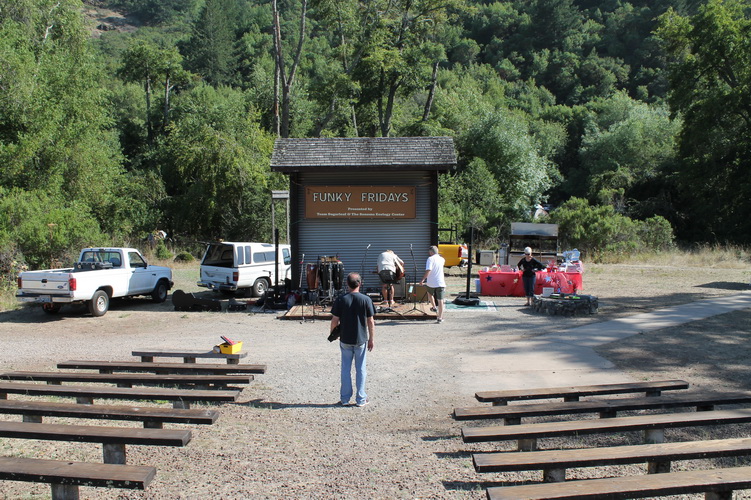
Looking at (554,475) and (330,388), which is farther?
(330,388)

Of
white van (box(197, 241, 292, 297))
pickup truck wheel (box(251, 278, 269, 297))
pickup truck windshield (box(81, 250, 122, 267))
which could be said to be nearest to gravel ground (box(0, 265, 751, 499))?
pickup truck windshield (box(81, 250, 122, 267))

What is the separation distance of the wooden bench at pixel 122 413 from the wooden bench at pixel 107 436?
48 centimetres

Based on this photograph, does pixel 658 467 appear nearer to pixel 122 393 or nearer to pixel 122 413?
pixel 122 413

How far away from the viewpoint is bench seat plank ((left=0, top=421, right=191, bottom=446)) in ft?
15.8

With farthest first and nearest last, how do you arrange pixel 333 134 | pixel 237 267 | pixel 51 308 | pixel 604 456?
pixel 333 134 → pixel 237 267 → pixel 51 308 → pixel 604 456

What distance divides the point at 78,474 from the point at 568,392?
16.1ft

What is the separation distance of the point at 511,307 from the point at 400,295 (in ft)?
10.6

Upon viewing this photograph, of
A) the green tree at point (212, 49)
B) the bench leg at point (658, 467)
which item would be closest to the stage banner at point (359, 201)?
the bench leg at point (658, 467)

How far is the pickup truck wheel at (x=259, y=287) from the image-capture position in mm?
20005

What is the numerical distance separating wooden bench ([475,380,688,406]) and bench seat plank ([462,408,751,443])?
3.59 ft

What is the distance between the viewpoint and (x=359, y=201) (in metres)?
A: 18.2

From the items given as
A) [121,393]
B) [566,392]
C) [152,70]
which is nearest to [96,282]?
[121,393]

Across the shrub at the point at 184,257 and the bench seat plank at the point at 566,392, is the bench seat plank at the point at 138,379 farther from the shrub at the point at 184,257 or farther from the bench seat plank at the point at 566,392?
the shrub at the point at 184,257

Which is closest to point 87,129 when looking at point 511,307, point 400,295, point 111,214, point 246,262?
point 111,214
